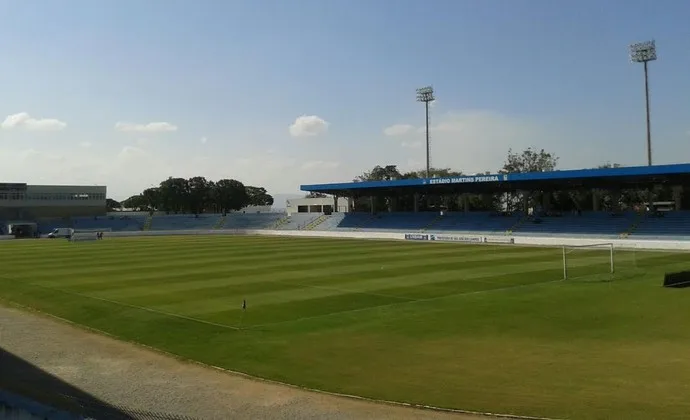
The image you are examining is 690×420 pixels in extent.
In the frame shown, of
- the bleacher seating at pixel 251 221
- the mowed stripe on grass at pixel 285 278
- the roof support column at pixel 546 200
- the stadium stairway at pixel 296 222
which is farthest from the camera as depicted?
the bleacher seating at pixel 251 221

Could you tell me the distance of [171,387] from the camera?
41.9 feet

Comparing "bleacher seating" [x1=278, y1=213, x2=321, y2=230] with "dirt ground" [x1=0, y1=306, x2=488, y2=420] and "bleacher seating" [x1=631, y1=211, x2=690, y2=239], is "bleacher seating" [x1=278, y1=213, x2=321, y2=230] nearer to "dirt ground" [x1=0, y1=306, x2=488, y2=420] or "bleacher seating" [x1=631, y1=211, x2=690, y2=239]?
"bleacher seating" [x1=631, y1=211, x2=690, y2=239]

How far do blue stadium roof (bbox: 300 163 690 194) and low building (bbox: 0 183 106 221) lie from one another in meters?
55.7

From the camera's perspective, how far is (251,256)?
4781 centimetres

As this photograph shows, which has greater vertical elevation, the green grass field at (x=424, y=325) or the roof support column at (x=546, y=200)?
the roof support column at (x=546, y=200)

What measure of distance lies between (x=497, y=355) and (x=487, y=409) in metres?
4.25

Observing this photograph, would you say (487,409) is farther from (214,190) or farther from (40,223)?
(214,190)

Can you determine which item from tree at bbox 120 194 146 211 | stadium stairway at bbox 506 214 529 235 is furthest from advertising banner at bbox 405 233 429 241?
tree at bbox 120 194 146 211

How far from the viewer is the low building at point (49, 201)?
363 ft

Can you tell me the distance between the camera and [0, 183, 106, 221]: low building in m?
111

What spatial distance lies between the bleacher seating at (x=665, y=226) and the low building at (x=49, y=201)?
10105 cm

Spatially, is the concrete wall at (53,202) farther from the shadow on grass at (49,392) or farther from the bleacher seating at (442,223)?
the shadow on grass at (49,392)

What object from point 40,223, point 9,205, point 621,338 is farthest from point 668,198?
point 9,205

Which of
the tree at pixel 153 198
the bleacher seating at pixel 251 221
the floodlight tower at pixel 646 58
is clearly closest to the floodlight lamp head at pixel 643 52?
the floodlight tower at pixel 646 58
